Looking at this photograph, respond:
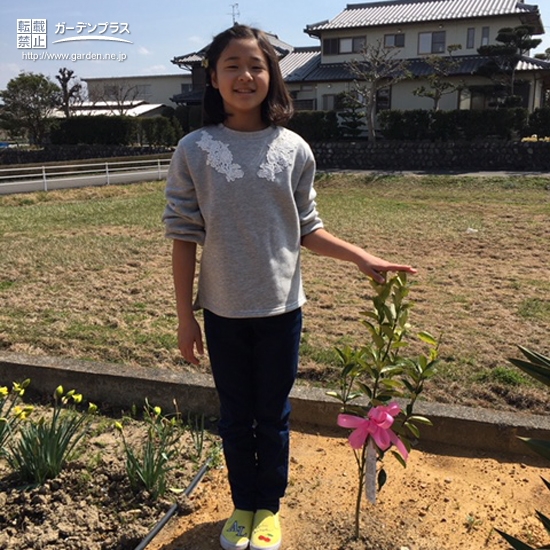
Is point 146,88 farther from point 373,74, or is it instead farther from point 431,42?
point 373,74

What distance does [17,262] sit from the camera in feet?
19.4

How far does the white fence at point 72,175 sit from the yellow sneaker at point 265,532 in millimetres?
12072

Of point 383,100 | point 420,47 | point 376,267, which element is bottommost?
point 376,267

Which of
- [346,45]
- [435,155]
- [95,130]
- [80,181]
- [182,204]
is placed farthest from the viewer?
[95,130]

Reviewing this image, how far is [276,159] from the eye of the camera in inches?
65.1

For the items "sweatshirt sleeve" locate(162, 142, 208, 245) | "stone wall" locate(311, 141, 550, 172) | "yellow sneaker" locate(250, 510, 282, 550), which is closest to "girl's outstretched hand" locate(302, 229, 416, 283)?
"sweatshirt sleeve" locate(162, 142, 208, 245)

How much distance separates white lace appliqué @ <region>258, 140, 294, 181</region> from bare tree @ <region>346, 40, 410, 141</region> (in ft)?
62.6

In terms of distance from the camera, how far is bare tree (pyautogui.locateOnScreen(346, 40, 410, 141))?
20266mm

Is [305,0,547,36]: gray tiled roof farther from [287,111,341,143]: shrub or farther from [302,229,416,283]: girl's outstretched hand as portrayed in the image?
[302,229,416,283]: girl's outstretched hand

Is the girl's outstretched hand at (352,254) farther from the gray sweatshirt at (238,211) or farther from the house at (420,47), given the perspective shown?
the house at (420,47)

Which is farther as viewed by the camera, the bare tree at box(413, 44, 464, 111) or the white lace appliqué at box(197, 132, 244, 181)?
the bare tree at box(413, 44, 464, 111)

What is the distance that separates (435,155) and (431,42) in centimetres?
787

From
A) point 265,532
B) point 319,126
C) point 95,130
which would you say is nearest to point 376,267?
point 265,532

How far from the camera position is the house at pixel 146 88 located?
41781 millimetres
